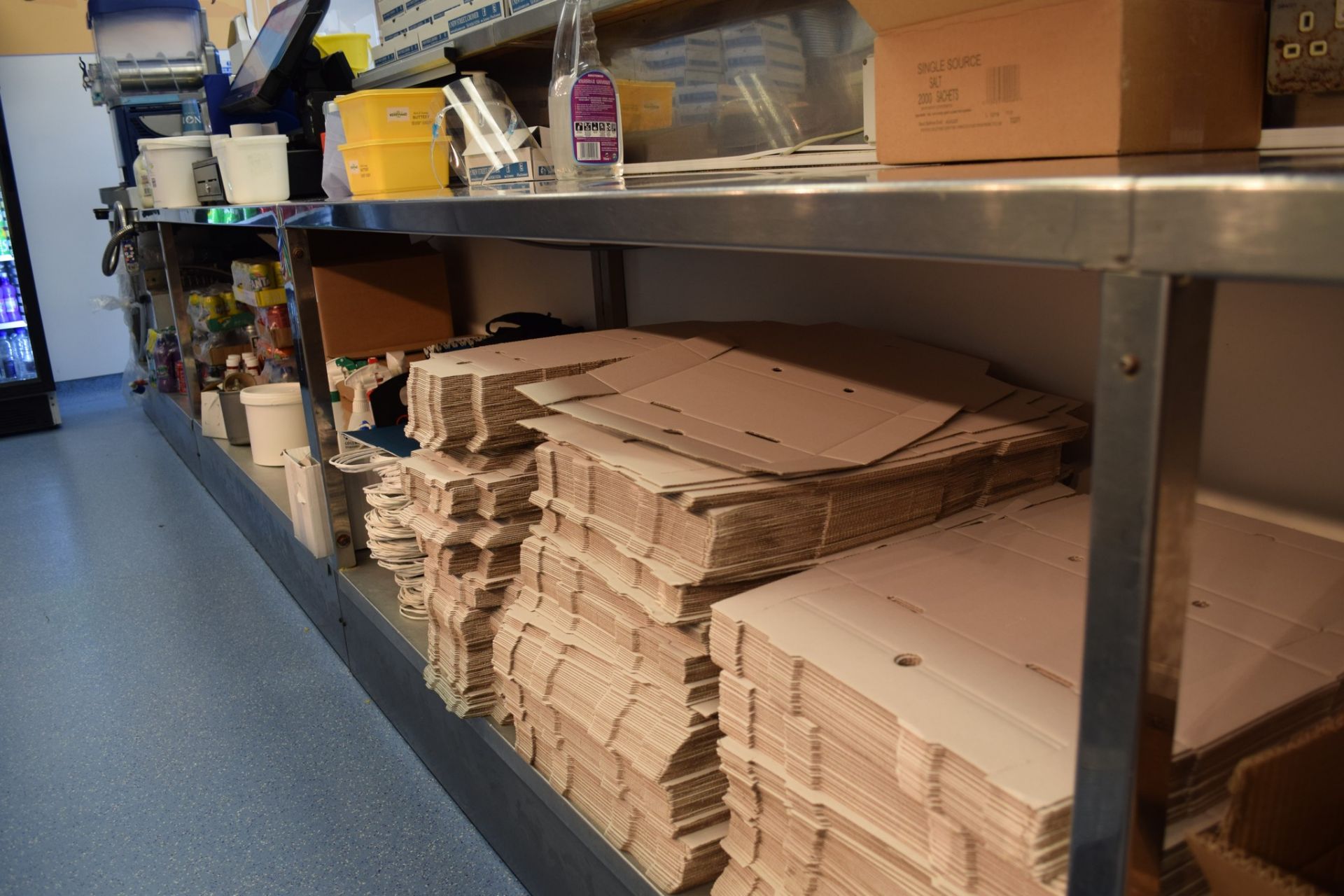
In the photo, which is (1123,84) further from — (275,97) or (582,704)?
(275,97)

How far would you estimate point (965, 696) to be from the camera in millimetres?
788

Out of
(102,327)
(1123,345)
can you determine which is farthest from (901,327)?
(102,327)

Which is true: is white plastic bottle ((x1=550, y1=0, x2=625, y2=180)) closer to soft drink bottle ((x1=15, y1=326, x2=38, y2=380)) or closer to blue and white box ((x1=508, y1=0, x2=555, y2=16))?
blue and white box ((x1=508, y1=0, x2=555, y2=16))

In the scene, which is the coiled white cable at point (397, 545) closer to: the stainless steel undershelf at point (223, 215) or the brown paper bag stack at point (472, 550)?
the brown paper bag stack at point (472, 550)

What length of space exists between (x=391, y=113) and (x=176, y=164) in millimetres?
1583

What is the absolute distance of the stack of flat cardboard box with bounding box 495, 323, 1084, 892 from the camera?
1117 mm

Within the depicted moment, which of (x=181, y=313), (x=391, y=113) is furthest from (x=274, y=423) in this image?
(x=391, y=113)

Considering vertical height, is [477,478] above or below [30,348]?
above

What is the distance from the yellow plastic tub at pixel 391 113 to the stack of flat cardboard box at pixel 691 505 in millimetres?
930

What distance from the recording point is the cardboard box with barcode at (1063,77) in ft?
2.61

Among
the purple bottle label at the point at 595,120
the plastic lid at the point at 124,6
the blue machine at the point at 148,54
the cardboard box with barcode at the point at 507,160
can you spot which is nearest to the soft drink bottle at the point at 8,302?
the blue machine at the point at 148,54

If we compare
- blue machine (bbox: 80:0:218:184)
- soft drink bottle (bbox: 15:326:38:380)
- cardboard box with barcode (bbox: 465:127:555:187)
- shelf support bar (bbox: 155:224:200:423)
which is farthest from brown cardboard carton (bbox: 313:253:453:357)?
soft drink bottle (bbox: 15:326:38:380)

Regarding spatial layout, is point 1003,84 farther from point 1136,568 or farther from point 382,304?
point 382,304

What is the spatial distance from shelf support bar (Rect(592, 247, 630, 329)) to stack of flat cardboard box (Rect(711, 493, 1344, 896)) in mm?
1198
